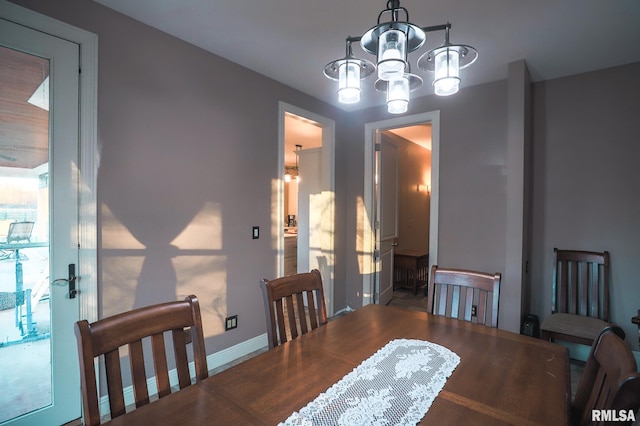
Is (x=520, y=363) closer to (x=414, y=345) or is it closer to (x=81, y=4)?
(x=414, y=345)

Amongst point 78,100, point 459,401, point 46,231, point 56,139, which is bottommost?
point 459,401

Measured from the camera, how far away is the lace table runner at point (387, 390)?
859mm

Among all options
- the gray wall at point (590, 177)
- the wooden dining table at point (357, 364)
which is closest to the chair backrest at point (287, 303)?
the wooden dining table at point (357, 364)

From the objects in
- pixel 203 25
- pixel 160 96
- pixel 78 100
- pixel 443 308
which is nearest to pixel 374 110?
pixel 203 25

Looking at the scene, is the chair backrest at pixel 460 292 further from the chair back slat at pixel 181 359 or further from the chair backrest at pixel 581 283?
the chair backrest at pixel 581 283

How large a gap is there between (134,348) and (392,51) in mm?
1354

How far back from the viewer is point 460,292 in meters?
1.77

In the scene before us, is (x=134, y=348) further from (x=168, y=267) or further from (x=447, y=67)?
(x=447, y=67)

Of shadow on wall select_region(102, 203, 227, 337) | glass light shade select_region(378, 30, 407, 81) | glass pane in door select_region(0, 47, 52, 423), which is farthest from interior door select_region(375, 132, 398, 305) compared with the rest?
glass pane in door select_region(0, 47, 52, 423)

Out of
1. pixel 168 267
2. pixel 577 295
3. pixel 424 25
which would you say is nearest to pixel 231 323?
pixel 168 267

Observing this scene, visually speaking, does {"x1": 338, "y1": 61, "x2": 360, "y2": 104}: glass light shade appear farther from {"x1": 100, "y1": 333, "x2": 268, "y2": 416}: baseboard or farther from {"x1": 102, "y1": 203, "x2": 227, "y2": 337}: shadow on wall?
{"x1": 100, "y1": 333, "x2": 268, "y2": 416}: baseboard

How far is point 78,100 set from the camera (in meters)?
1.80

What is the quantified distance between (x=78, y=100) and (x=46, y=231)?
2.59ft

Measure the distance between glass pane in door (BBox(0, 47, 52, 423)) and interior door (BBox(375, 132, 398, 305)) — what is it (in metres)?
3.03
